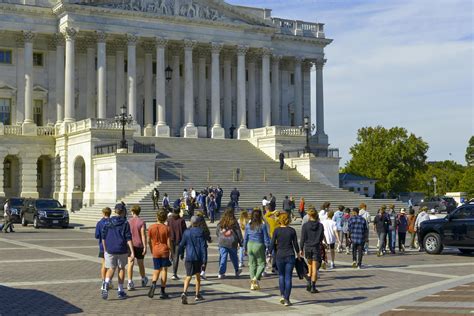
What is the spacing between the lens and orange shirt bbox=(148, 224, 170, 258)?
1677cm

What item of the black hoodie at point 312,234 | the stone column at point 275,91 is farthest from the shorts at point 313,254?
the stone column at point 275,91

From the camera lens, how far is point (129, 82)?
64.2m

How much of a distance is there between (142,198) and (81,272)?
1108 inches

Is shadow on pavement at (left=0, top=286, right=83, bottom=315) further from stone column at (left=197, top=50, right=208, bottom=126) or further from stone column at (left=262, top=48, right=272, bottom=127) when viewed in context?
stone column at (left=262, top=48, right=272, bottom=127)

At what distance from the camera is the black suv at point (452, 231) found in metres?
27.1

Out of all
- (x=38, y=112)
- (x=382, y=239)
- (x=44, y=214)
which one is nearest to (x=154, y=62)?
(x=38, y=112)

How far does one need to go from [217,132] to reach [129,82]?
29.1 feet

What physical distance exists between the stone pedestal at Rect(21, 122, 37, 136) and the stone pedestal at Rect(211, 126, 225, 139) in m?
15.1

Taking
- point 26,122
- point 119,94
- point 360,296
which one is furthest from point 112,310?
point 119,94

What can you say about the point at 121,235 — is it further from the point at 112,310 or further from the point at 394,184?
the point at 394,184

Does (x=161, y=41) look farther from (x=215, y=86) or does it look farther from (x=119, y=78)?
(x=215, y=86)

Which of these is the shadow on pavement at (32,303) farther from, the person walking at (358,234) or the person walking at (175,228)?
the person walking at (358,234)

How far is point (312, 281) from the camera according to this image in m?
17.9

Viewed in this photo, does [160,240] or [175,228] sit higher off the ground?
[175,228]
